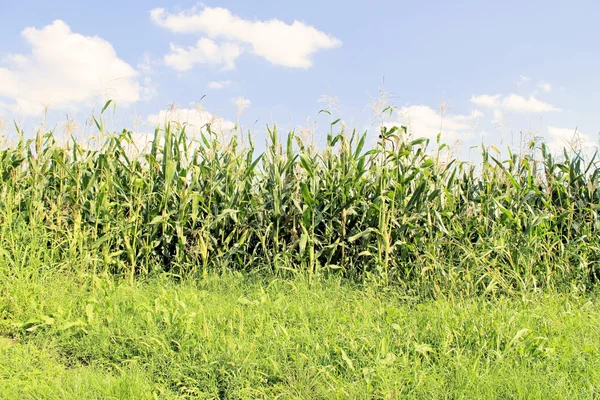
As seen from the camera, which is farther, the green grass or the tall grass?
the tall grass

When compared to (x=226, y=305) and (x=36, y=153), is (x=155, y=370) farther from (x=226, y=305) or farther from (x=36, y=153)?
(x=36, y=153)

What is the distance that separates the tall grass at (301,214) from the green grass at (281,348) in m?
0.74

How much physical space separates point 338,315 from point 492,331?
1.12 meters

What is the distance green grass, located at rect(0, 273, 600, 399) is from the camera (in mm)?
2854

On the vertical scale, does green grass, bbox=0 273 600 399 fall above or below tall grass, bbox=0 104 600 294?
below

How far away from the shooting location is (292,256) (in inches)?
205

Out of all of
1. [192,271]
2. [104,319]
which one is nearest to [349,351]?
[104,319]

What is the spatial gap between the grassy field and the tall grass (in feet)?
0.09

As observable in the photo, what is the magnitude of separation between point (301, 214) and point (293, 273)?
25.7 inches

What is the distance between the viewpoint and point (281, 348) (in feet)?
10.6

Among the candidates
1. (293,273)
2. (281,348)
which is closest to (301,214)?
(293,273)

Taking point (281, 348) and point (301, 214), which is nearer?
point (281, 348)

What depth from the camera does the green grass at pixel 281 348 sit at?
2854mm

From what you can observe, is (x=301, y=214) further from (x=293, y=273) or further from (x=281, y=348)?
(x=281, y=348)
